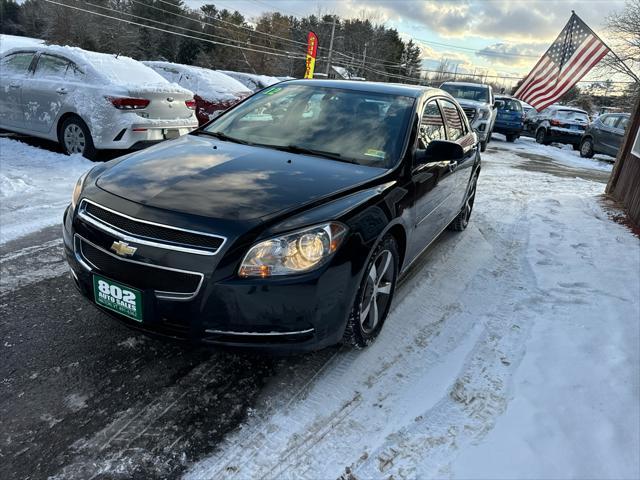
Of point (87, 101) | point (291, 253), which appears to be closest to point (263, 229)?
point (291, 253)

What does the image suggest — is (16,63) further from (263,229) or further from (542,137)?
(542,137)

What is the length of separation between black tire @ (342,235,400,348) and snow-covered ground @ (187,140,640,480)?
0.14m

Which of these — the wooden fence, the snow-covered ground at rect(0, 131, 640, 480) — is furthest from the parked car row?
the wooden fence

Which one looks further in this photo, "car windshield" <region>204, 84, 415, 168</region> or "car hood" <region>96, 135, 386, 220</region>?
"car windshield" <region>204, 84, 415, 168</region>

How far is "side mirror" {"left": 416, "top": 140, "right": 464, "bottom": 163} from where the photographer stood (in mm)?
3350

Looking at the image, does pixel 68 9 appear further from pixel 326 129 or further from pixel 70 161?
pixel 326 129

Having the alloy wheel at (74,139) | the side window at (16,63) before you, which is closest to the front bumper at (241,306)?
the alloy wheel at (74,139)

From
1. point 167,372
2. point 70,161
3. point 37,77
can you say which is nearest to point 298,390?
point 167,372

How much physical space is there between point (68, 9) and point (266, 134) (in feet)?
135

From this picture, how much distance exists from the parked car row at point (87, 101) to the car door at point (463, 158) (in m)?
4.41

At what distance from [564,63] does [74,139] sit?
14533mm

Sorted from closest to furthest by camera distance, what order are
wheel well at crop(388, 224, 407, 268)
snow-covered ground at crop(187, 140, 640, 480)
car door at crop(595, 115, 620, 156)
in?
1. snow-covered ground at crop(187, 140, 640, 480)
2. wheel well at crop(388, 224, 407, 268)
3. car door at crop(595, 115, 620, 156)

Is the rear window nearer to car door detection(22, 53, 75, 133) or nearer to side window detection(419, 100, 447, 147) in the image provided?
side window detection(419, 100, 447, 147)

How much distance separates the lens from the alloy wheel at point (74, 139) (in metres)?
7.02
